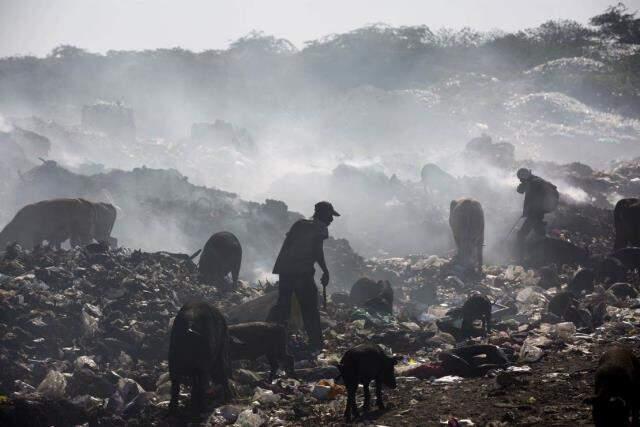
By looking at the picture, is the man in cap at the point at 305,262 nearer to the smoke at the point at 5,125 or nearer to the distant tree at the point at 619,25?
the smoke at the point at 5,125

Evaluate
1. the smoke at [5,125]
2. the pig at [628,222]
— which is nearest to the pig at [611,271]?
the pig at [628,222]

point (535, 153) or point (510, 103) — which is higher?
point (510, 103)

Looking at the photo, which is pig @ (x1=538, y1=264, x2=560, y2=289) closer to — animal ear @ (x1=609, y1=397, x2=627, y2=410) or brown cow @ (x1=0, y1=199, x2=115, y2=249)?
animal ear @ (x1=609, y1=397, x2=627, y2=410)

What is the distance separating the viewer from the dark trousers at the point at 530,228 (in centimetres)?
1802

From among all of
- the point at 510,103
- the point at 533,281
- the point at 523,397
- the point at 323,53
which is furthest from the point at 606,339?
the point at 323,53

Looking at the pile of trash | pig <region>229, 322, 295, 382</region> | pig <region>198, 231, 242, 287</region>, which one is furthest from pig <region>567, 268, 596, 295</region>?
pig <region>229, 322, 295, 382</region>

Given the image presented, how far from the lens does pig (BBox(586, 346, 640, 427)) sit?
197 inches

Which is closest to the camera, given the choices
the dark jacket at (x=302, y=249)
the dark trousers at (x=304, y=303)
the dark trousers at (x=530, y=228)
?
the dark trousers at (x=304, y=303)

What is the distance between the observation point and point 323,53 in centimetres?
6550

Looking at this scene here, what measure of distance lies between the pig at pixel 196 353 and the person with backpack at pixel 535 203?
1207cm

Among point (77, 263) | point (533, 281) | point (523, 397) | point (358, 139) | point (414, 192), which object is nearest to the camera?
point (523, 397)

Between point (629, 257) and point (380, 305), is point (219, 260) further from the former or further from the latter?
point (629, 257)

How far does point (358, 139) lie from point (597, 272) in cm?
4024

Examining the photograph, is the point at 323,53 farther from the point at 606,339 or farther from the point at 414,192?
the point at 606,339
